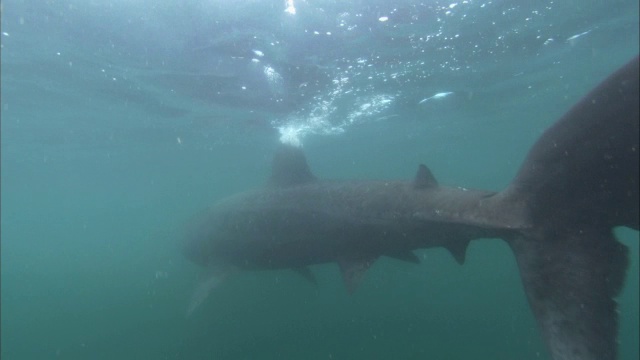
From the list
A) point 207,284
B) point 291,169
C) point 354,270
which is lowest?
point 207,284

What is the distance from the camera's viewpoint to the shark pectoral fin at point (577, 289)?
12.5 feet

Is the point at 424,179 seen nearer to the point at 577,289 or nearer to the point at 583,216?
the point at 583,216

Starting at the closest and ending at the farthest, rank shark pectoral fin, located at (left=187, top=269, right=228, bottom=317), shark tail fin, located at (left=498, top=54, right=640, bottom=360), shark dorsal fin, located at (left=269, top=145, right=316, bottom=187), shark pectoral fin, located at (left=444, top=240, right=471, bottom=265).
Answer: shark tail fin, located at (left=498, top=54, right=640, bottom=360), shark pectoral fin, located at (left=444, top=240, right=471, bottom=265), shark dorsal fin, located at (left=269, top=145, right=316, bottom=187), shark pectoral fin, located at (left=187, top=269, right=228, bottom=317)

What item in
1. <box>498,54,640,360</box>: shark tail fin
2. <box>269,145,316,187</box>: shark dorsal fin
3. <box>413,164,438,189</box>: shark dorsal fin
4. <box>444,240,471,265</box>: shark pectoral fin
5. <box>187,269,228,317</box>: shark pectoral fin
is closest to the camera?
<box>498,54,640,360</box>: shark tail fin

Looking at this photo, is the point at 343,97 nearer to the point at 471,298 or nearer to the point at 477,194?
the point at 471,298

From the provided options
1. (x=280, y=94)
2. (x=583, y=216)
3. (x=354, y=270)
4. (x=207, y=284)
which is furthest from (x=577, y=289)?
(x=280, y=94)

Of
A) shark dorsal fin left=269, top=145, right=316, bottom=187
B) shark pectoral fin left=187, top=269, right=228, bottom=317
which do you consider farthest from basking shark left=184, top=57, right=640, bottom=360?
shark pectoral fin left=187, top=269, right=228, bottom=317

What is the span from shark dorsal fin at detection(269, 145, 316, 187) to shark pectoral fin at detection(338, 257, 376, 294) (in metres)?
2.85

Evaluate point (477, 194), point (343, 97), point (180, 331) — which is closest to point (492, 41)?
point (343, 97)

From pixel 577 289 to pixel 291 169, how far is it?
721 cm

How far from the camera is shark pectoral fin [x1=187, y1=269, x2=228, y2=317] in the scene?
40.9 ft

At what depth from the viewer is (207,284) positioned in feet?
42.4

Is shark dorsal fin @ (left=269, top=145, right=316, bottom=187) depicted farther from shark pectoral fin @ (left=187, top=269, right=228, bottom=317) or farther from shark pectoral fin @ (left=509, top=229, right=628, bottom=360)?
shark pectoral fin @ (left=509, top=229, right=628, bottom=360)

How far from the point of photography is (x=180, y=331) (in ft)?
64.5
